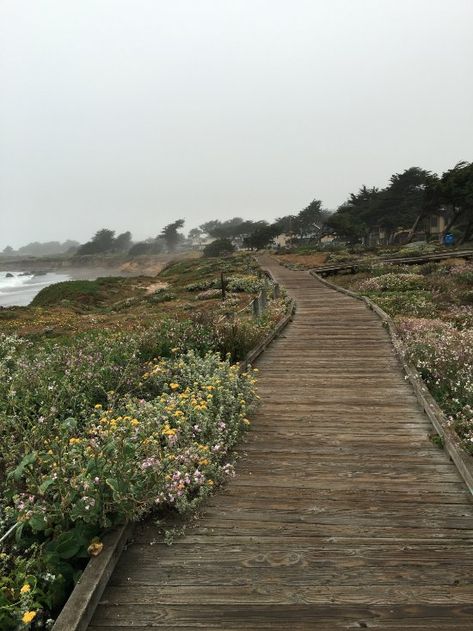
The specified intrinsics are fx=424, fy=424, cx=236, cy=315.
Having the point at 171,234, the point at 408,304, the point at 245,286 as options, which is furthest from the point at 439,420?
the point at 171,234

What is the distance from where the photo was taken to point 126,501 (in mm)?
3617

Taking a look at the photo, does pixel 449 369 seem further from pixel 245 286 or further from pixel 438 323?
pixel 245 286

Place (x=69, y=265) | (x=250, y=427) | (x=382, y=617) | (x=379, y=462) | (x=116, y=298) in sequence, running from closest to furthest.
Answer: (x=382, y=617)
(x=379, y=462)
(x=250, y=427)
(x=116, y=298)
(x=69, y=265)

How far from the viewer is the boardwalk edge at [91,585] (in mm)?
2824

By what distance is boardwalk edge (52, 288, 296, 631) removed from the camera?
9.27 feet

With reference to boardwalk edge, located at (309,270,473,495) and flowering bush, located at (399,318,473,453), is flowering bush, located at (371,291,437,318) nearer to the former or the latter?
flowering bush, located at (399,318,473,453)

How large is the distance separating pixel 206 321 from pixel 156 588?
23.5 feet

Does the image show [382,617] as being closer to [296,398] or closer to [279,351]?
[296,398]

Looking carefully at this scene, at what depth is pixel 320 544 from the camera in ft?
11.9

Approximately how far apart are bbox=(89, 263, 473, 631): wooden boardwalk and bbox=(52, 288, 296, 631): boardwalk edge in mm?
86

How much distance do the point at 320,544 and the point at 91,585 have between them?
185 cm

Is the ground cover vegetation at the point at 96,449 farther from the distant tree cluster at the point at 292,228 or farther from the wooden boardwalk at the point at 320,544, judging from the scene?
the distant tree cluster at the point at 292,228

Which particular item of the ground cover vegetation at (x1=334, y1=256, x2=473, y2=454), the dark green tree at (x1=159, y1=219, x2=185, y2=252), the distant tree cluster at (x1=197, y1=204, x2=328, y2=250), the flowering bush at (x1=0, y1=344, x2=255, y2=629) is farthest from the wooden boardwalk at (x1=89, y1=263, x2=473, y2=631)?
the dark green tree at (x1=159, y1=219, x2=185, y2=252)

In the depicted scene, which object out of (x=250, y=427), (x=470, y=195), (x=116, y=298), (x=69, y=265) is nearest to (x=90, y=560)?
(x=250, y=427)
